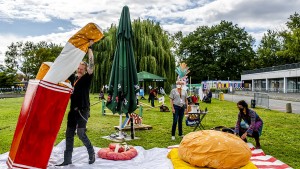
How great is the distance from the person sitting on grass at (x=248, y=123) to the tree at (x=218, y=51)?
60.3 m

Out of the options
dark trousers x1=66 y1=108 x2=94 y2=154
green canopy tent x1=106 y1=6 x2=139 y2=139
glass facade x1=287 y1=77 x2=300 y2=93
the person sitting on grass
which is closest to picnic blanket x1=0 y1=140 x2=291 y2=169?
dark trousers x1=66 y1=108 x2=94 y2=154

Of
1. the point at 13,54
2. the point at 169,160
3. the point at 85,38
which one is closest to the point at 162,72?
the point at 169,160

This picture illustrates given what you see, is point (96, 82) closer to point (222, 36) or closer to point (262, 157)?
point (262, 157)

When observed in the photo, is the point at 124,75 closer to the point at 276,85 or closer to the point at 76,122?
the point at 76,122

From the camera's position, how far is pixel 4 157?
6.13 metres

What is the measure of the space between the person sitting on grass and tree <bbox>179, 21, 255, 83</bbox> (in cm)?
6028

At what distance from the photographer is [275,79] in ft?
184

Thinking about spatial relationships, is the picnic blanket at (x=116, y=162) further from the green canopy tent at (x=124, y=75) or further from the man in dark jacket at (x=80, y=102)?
the green canopy tent at (x=124, y=75)

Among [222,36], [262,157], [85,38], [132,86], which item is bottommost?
[262,157]

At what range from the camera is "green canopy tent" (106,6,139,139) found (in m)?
8.46

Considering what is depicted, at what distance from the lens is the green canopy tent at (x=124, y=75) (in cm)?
846

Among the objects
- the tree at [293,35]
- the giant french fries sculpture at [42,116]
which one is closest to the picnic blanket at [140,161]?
the giant french fries sculpture at [42,116]

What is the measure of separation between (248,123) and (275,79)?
172 feet

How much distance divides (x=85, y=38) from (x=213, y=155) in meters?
3.13
